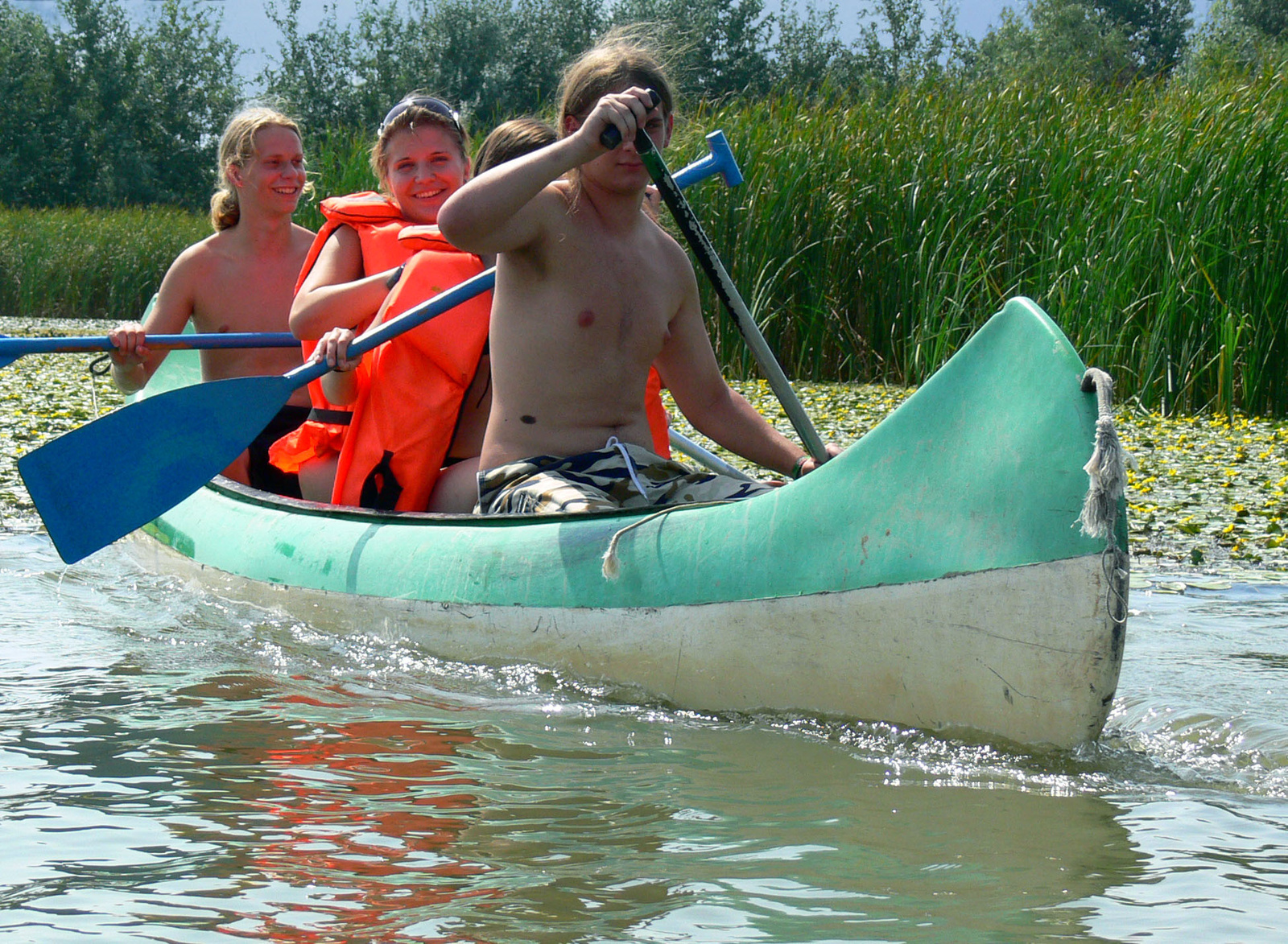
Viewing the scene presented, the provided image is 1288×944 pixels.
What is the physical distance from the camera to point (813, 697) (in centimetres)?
240

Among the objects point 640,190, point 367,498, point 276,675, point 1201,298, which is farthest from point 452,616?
point 1201,298

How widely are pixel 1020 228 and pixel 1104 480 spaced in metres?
5.17

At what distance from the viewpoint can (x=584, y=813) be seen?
6.81 ft

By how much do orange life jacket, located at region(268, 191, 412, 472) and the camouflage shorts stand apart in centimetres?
95

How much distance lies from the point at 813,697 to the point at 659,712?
323mm

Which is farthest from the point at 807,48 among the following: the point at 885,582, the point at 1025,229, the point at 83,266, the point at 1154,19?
the point at 885,582

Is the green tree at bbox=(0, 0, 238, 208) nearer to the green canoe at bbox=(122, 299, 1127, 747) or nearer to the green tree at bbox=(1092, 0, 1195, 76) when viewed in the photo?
the green tree at bbox=(1092, 0, 1195, 76)

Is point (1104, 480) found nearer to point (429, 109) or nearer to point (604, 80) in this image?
point (604, 80)

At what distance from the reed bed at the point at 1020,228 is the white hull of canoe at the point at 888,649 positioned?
12.0ft

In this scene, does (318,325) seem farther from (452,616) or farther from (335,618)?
(452,616)

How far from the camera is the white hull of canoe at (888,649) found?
6.90 ft

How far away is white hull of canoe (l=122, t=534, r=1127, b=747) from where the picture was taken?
2.10 m

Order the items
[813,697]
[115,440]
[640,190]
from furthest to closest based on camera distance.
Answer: [115,440] < [640,190] < [813,697]

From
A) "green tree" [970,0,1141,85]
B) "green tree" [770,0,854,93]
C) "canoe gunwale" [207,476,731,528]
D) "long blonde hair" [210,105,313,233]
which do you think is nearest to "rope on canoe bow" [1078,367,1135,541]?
"canoe gunwale" [207,476,731,528]
